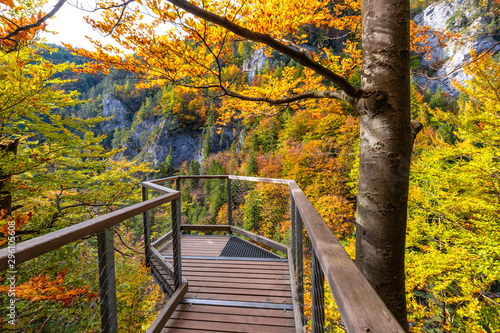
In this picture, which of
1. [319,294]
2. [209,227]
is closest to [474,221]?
[209,227]

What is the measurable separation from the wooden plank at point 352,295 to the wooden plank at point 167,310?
187cm

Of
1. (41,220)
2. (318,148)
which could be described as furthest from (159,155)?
(41,220)

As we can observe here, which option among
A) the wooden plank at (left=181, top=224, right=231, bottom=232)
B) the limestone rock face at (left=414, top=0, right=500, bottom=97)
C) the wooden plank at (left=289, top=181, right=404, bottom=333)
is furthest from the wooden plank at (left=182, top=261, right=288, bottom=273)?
the limestone rock face at (left=414, top=0, right=500, bottom=97)

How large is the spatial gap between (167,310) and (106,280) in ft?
3.58

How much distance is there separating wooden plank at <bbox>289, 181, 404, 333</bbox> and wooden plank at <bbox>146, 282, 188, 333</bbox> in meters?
1.87

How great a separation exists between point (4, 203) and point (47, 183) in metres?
0.62

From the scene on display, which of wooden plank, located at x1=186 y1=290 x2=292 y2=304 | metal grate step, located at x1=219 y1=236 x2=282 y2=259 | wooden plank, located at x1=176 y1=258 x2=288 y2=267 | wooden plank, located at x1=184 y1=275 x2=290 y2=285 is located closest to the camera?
wooden plank, located at x1=186 y1=290 x2=292 y2=304

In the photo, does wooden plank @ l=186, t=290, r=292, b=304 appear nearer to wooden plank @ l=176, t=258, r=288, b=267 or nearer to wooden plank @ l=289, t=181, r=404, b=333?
wooden plank @ l=176, t=258, r=288, b=267

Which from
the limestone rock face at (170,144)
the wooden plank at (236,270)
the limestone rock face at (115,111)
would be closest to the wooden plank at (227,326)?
the wooden plank at (236,270)

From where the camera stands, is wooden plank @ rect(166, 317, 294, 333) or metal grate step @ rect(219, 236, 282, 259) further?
metal grate step @ rect(219, 236, 282, 259)

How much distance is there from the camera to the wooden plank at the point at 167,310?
180 centimetres

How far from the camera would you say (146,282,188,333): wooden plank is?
1.80 m

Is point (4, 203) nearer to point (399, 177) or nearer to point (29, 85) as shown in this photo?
point (29, 85)

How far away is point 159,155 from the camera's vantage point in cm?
3675
